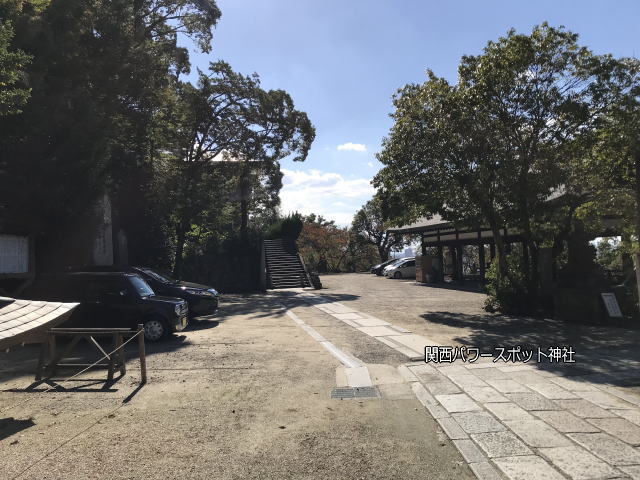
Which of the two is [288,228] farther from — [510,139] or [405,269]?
[510,139]

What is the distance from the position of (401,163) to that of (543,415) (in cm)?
1007

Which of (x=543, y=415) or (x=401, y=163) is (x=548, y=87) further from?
(x=543, y=415)

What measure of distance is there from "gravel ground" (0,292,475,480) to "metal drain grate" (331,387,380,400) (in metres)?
0.17

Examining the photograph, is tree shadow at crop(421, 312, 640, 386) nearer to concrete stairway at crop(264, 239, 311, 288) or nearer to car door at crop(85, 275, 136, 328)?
car door at crop(85, 275, 136, 328)

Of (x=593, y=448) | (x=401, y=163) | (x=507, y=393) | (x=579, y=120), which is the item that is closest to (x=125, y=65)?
(x=401, y=163)

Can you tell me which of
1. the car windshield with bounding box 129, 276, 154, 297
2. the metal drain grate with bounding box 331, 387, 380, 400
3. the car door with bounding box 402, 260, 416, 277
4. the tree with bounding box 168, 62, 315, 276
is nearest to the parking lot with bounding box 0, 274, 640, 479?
the metal drain grate with bounding box 331, 387, 380, 400

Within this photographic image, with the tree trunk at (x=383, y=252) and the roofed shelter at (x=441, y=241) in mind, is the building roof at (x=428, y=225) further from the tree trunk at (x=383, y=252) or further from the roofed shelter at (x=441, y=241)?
the tree trunk at (x=383, y=252)

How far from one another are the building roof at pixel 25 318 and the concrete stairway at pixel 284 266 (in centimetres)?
2115

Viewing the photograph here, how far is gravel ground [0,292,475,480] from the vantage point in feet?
12.8

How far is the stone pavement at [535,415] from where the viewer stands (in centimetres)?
383

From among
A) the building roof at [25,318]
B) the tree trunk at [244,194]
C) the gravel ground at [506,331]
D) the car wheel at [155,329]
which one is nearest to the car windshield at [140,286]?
the car wheel at [155,329]

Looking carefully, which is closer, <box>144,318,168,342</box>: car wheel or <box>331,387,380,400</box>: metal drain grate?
<box>331,387,380,400</box>: metal drain grate

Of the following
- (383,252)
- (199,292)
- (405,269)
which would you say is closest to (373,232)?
(383,252)

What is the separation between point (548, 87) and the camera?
12.8 metres
